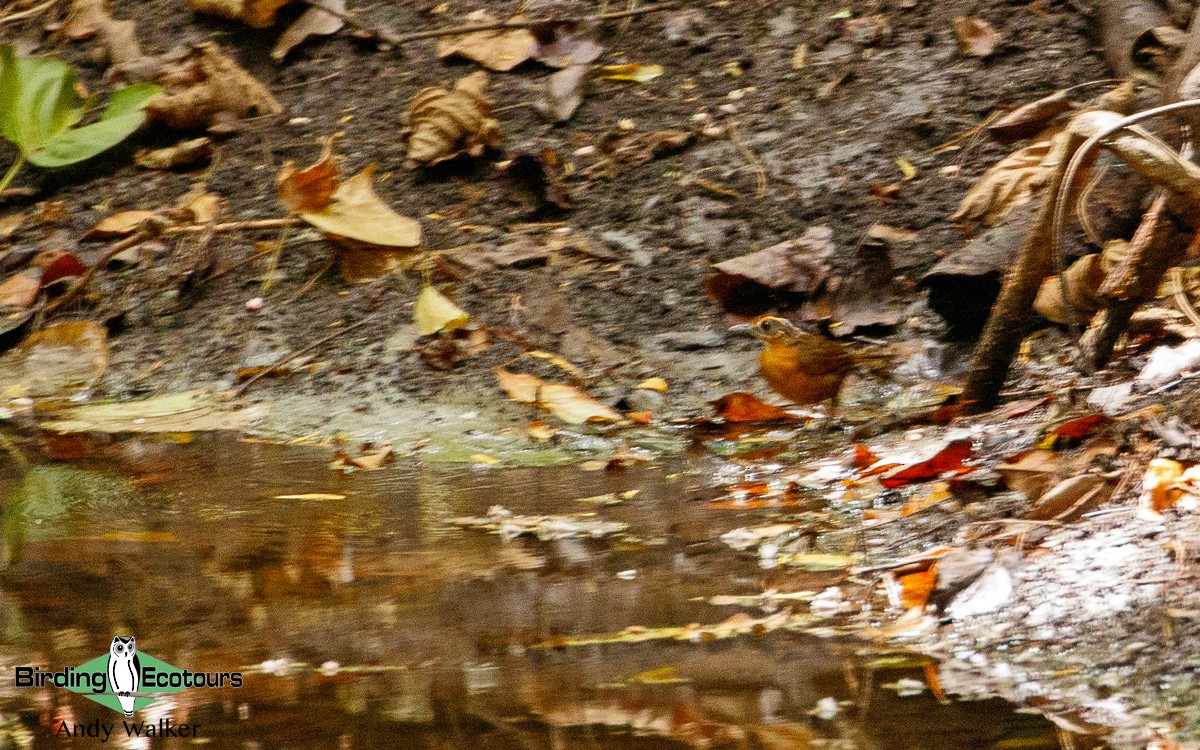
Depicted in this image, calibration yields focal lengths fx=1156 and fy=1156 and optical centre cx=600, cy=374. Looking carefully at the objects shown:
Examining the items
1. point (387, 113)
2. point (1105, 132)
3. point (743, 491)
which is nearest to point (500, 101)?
point (387, 113)

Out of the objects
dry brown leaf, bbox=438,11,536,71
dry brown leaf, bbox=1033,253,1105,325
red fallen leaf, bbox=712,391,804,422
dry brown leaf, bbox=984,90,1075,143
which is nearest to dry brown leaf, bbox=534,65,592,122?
dry brown leaf, bbox=438,11,536,71

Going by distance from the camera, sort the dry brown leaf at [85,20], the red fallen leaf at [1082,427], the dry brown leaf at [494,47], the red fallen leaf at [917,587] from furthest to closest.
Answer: the dry brown leaf at [85,20] < the dry brown leaf at [494,47] < the red fallen leaf at [1082,427] < the red fallen leaf at [917,587]

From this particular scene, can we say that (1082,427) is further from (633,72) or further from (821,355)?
(633,72)

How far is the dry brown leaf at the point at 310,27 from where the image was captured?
3.81m

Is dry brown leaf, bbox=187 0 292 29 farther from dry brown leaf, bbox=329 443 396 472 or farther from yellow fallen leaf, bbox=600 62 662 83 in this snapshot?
dry brown leaf, bbox=329 443 396 472

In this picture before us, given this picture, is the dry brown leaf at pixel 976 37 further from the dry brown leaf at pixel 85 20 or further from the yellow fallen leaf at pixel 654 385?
the dry brown leaf at pixel 85 20

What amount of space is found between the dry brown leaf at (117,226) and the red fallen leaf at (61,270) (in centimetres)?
18

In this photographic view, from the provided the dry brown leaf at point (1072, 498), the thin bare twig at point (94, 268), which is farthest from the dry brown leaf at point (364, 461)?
the dry brown leaf at point (1072, 498)

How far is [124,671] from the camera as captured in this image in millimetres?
1252

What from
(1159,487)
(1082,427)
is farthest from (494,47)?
(1159,487)

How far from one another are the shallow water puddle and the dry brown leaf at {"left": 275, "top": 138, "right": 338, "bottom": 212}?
3.33ft

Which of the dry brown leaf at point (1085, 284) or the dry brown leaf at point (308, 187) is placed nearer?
the dry brown leaf at point (1085, 284)

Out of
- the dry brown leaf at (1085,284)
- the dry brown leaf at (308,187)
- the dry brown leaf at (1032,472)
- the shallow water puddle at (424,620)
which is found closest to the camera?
the shallow water puddle at (424,620)

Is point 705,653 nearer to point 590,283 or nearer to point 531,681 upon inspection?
point 531,681
